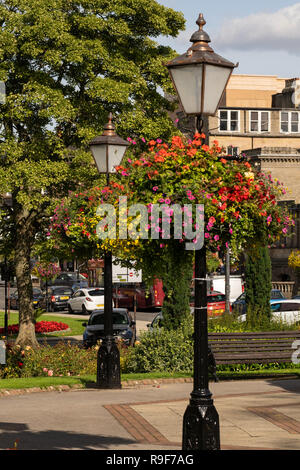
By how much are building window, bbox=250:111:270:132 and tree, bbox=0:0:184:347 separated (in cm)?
5830

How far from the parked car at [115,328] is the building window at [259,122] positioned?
193 ft

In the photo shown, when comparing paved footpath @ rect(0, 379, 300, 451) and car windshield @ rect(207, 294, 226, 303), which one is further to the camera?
car windshield @ rect(207, 294, 226, 303)

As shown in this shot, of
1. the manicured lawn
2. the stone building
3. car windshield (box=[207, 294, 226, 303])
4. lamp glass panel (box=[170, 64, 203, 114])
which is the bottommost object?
the manicured lawn

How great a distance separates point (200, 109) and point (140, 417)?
5.96m

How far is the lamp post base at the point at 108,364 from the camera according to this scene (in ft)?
54.5

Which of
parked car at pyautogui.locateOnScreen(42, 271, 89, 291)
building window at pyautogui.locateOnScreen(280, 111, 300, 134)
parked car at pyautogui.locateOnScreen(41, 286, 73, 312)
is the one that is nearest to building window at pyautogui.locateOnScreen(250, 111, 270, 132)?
building window at pyautogui.locateOnScreen(280, 111, 300, 134)

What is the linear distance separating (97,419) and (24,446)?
7.78ft

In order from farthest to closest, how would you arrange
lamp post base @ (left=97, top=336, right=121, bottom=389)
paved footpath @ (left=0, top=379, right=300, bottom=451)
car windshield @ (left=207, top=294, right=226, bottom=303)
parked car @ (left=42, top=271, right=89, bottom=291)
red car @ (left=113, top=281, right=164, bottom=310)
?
parked car @ (left=42, top=271, right=89, bottom=291) → red car @ (left=113, top=281, right=164, bottom=310) → car windshield @ (left=207, top=294, right=226, bottom=303) → lamp post base @ (left=97, top=336, right=121, bottom=389) → paved footpath @ (left=0, top=379, right=300, bottom=451)

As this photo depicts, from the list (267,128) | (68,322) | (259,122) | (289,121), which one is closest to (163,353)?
(68,322)

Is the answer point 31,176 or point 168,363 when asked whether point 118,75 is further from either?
point 168,363

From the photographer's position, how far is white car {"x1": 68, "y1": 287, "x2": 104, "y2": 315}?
50.0 meters

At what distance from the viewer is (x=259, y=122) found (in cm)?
8606

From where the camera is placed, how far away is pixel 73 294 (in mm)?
52875

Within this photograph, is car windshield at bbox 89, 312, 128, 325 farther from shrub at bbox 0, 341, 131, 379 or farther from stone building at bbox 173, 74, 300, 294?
stone building at bbox 173, 74, 300, 294
